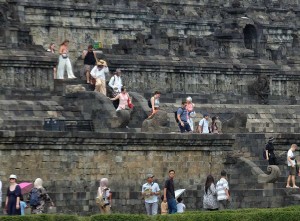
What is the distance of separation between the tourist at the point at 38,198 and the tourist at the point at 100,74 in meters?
10.9

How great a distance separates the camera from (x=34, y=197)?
48594 mm

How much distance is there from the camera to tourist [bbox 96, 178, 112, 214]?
50562mm

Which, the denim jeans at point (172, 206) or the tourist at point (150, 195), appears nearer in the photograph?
the denim jeans at point (172, 206)

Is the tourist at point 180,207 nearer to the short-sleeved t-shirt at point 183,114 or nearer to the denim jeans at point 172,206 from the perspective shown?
the denim jeans at point 172,206

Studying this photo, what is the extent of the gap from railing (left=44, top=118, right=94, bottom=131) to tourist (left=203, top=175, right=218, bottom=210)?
195 inches

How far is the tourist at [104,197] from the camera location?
5056cm

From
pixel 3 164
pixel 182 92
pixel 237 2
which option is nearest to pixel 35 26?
pixel 182 92

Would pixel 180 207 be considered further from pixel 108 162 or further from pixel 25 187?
pixel 25 187

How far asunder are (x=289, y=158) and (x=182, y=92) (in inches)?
447

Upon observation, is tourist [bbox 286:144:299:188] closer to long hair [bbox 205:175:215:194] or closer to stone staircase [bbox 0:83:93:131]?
long hair [bbox 205:175:215:194]

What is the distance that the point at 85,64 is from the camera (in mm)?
61844

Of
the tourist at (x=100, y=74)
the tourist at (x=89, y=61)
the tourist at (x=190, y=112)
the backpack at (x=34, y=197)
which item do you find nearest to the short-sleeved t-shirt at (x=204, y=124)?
the tourist at (x=190, y=112)

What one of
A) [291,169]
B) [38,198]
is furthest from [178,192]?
[38,198]

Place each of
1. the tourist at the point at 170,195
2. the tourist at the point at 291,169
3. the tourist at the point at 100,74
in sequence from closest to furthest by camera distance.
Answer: the tourist at the point at 170,195
the tourist at the point at 291,169
the tourist at the point at 100,74
